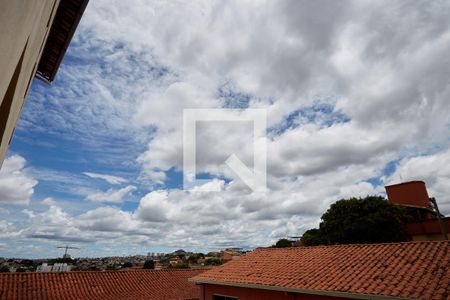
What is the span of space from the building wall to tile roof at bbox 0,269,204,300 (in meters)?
6.98

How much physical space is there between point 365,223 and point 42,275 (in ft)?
88.2

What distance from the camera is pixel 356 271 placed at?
10.7 metres

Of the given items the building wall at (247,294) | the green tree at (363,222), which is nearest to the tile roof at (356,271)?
the building wall at (247,294)

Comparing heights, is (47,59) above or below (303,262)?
above

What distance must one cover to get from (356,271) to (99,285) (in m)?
18.2

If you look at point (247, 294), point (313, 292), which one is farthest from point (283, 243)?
point (313, 292)

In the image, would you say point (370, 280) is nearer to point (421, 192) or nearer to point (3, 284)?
point (3, 284)

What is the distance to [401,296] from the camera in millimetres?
8047

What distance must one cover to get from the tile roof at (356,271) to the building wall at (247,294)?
40 cm

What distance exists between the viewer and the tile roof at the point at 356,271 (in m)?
8.67

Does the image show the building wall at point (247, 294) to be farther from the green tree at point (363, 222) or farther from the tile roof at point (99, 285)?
the green tree at point (363, 222)

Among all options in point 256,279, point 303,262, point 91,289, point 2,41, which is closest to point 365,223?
point 303,262

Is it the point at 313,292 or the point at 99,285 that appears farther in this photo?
the point at 99,285

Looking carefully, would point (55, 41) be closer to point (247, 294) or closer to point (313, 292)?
point (313, 292)
